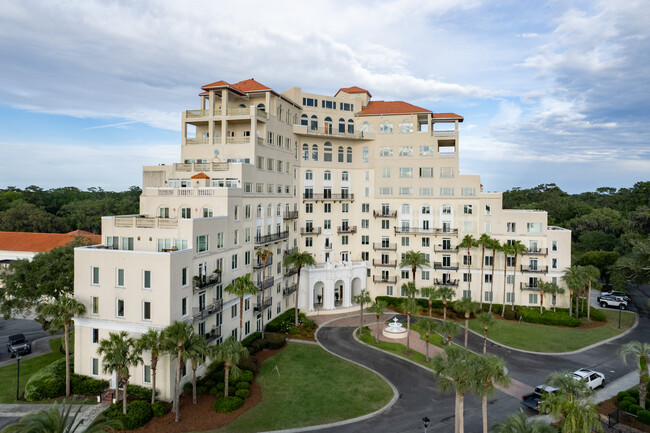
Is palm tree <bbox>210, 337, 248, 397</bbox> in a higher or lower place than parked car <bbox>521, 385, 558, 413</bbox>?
higher

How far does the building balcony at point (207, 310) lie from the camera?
115 feet

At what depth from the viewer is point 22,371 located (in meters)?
37.4

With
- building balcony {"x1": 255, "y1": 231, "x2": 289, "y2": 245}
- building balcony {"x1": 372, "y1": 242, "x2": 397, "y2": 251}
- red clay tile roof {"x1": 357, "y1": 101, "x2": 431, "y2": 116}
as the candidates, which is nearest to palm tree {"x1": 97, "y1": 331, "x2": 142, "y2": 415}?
building balcony {"x1": 255, "y1": 231, "x2": 289, "y2": 245}

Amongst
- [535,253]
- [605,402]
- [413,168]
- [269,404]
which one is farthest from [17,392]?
[535,253]

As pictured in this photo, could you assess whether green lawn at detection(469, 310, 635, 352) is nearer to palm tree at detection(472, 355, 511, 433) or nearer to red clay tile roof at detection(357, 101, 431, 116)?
palm tree at detection(472, 355, 511, 433)

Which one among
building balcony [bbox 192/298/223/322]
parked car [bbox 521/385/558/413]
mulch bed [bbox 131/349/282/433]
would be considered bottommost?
mulch bed [bbox 131/349/282/433]

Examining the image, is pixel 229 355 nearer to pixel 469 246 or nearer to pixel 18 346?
pixel 18 346

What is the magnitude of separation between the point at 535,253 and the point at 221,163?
46007 millimetres

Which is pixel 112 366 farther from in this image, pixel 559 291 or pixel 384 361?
pixel 559 291

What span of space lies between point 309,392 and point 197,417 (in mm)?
9544

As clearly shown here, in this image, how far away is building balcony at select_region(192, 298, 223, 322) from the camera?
3509cm

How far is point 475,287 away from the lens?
60.8 meters

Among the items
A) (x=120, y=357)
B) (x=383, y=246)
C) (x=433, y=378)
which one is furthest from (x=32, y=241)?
(x=433, y=378)

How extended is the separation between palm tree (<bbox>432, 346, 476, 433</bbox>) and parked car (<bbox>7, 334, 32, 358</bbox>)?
41654 millimetres
